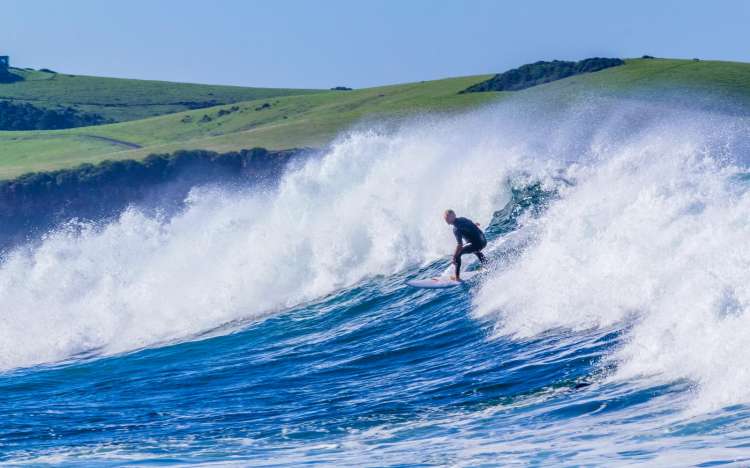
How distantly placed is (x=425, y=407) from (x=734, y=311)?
3170 millimetres

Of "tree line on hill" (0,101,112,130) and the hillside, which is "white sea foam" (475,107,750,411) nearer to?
the hillside

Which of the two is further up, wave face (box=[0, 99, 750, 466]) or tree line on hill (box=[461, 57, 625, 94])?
tree line on hill (box=[461, 57, 625, 94])

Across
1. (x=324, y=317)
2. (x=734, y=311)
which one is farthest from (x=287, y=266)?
(x=734, y=311)

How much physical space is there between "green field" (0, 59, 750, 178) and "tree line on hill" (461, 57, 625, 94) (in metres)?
1.66

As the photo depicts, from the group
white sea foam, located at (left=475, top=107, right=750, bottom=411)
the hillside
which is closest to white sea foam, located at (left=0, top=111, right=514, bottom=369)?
white sea foam, located at (left=475, top=107, right=750, bottom=411)

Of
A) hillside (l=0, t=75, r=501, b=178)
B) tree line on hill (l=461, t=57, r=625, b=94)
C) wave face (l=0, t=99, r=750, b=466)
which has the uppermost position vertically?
tree line on hill (l=461, t=57, r=625, b=94)

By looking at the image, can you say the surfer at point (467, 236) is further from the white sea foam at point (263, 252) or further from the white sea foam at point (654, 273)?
the white sea foam at point (263, 252)

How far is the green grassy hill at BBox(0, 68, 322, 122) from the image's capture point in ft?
377

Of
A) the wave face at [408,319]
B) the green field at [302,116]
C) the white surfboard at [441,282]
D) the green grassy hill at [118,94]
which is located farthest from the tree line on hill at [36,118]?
the white surfboard at [441,282]

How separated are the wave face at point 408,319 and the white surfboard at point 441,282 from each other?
0.19 m

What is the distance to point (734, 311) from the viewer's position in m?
10.5

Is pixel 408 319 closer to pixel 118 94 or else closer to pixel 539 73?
pixel 539 73

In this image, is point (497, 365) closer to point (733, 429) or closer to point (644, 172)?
point (733, 429)

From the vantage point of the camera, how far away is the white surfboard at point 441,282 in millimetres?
17469
